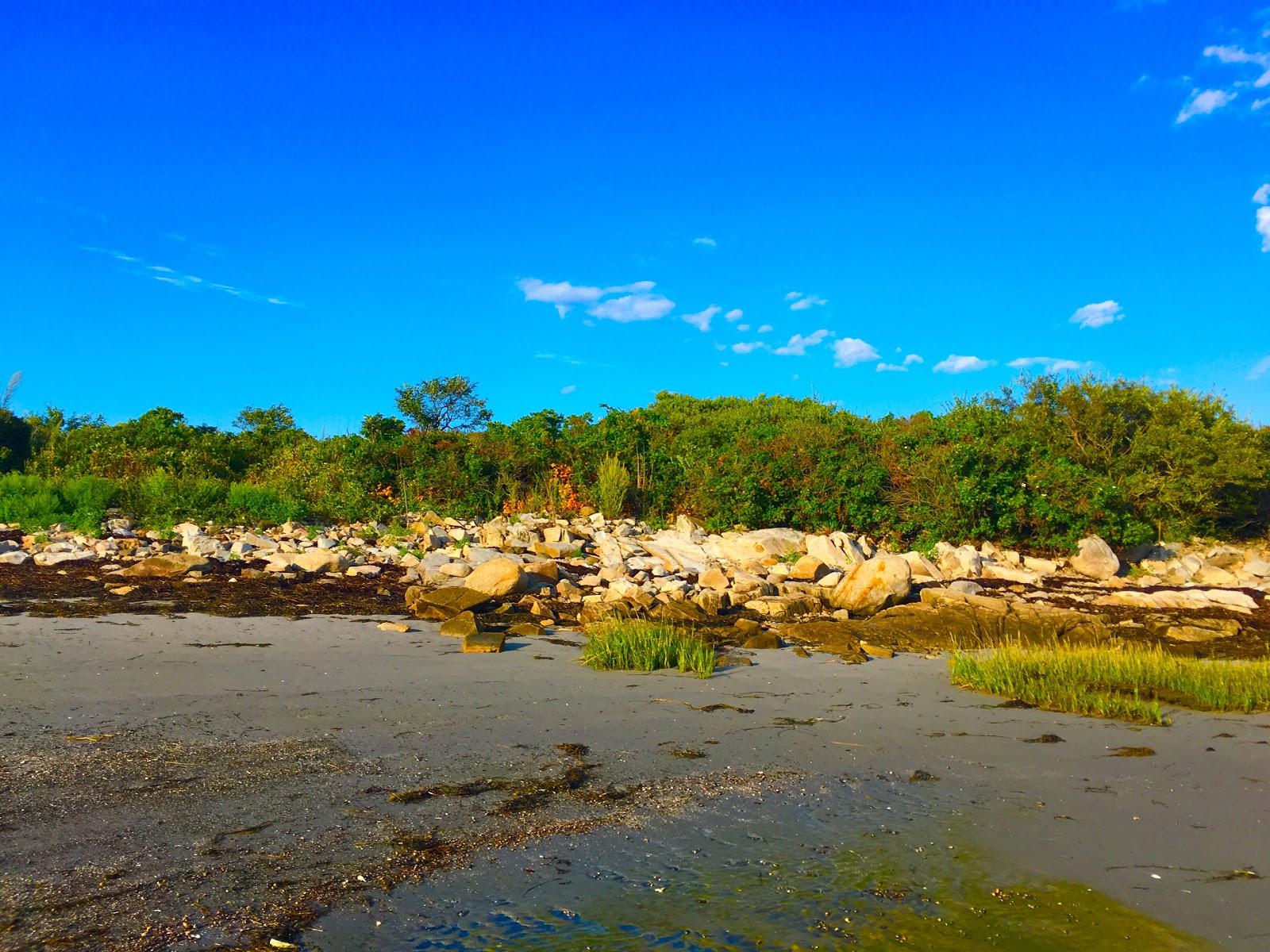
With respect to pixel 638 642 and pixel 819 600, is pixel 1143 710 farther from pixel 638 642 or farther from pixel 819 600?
pixel 819 600

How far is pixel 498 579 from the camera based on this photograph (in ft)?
36.8

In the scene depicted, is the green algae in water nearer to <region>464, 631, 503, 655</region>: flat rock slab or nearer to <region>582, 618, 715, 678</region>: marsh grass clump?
<region>582, 618, 715, 678</region>: marsh grass clump

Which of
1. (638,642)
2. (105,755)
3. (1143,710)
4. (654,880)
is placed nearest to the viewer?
(654,880)

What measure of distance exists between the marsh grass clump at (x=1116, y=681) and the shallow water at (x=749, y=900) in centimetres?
291

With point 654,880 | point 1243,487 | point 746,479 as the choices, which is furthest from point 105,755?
point 1243,487

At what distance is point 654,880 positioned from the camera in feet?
11.6

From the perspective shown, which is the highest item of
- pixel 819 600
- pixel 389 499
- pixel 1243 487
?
pixel 1243 487

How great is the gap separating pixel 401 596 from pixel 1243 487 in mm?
15970

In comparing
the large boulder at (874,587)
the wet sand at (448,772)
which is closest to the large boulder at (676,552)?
the large boulder at (874,587)

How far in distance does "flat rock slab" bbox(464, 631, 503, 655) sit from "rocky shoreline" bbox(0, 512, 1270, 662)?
22 mm

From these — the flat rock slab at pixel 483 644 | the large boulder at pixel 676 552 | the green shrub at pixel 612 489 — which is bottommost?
the flat rock slab at pixel 483 644

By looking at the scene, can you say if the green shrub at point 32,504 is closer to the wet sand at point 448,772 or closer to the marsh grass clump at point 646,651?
the wet sand at point 448,772

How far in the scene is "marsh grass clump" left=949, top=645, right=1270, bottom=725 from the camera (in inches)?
257

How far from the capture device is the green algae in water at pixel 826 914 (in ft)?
10.2
